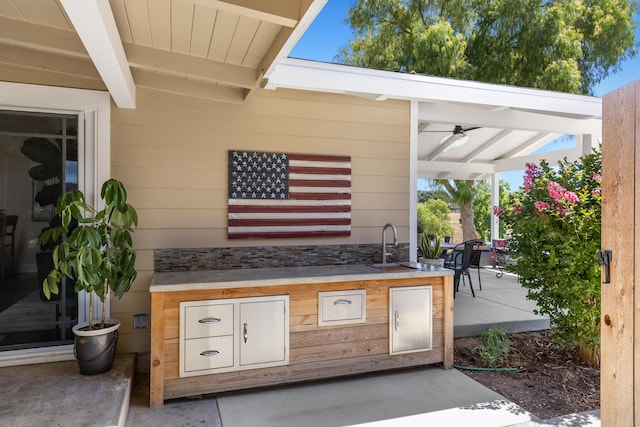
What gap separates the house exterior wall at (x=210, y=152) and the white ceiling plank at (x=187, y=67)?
514 mm

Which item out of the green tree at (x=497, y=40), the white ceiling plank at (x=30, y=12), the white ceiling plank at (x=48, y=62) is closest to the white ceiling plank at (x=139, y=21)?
the white ceiling plank at (x=30, y=12)

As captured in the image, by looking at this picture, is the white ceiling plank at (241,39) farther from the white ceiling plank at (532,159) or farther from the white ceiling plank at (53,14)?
the white ceiling plank at (532,159)

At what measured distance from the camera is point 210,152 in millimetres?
3453

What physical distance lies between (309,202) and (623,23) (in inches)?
472

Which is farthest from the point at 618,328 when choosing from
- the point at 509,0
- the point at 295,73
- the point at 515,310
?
the point at 509,0

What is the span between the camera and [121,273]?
9.47 ft

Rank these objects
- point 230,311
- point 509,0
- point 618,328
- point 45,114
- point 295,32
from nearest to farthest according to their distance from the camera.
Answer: point 618,328 < point 295,32 < point 230,311 < point 45,114 < point 509,0

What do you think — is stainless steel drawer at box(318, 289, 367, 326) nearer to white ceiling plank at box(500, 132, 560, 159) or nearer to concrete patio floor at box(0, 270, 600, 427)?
concrete patio floor at box(0, 270, 600, 427)

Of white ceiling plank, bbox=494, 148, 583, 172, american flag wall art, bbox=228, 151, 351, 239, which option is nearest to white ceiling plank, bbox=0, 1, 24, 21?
american flag wall art, bbox=228, 151, 351, 239

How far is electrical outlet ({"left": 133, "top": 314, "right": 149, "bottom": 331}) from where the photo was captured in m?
3.26

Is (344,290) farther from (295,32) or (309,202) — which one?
(295,32)

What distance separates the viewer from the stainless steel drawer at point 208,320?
110 inches

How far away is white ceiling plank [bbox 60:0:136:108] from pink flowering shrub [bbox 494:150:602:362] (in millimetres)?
3230

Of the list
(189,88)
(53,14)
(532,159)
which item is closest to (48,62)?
(53,14)
